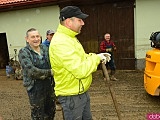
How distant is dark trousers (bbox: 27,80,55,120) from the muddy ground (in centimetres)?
58

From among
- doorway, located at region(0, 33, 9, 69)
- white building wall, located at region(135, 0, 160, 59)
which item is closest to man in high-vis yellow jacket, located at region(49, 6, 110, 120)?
white building wall, located at region(135, 0, 160, 59)

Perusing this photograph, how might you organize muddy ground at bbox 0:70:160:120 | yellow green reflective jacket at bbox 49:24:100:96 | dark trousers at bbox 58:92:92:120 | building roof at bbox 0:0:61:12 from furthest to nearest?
building roof at bbox 0:0:61:12 → muddy ground at bbox 0:70:160:120 → dark trousers at bbox 58:92:92:120 → yellow green reflective jacket at bbox 49:24:100:96

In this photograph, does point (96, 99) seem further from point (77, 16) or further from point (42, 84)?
point (77, 16)

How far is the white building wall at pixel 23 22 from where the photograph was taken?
9328 mm

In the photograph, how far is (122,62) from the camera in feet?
29.8

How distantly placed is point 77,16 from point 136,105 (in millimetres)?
3159

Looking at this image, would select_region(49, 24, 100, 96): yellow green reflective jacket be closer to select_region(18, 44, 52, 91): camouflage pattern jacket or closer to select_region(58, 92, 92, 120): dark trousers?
select_region(58, 92, 92, 120): dark trousers

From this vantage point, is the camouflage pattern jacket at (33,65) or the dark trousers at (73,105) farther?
the camouflage pattern jacket at (33,65)

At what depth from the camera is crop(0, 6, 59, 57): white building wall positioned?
30.6 ft

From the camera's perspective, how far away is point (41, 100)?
3514 mm

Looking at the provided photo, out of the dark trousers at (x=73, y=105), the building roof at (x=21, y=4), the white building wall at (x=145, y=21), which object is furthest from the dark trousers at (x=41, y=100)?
the building roof at (x=21, y=4)

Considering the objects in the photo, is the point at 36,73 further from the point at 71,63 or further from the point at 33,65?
the point at 71,63

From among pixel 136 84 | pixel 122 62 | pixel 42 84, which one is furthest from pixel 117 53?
pixel 42 84

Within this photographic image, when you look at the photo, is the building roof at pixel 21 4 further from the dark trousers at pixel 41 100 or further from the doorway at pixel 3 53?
the dark trousers at pixel 41 100
